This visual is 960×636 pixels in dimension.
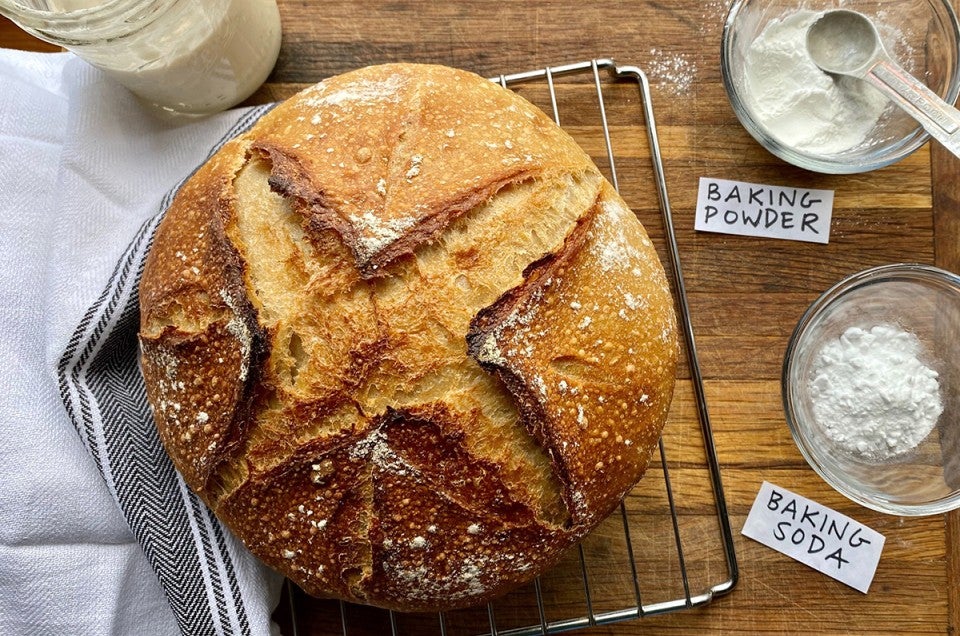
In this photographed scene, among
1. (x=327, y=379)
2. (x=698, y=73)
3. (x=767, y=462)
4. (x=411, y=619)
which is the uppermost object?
(x=698, y=73)

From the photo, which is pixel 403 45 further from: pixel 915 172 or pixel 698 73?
pixel 915 172

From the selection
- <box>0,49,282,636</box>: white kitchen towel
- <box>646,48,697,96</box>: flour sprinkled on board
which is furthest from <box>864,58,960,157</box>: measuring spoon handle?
<box>0,49,282,636</box>: white kitchen towel

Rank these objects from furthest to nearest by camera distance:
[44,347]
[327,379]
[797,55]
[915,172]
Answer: [915,172] → [797,55] → [44,347] → [327,379]

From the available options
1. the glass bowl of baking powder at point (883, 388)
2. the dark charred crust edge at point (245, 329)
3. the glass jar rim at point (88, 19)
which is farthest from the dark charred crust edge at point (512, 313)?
the glass jar rim at point (88, 19)

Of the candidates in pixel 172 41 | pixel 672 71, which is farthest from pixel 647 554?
pixel 172 41

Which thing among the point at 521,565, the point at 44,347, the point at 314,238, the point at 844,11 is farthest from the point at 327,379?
the point at 844,11

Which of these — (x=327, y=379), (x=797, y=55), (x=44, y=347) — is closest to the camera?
(x=327, y=379)

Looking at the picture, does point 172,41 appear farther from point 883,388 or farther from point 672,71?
point 883,388
